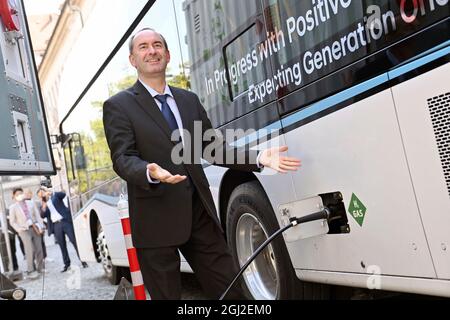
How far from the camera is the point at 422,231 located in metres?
2.85

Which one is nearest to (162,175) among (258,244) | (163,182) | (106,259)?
(163,182)

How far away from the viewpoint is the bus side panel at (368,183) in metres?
2.91

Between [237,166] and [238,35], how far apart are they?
122 centimetres

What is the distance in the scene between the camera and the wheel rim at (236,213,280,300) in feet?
15.5

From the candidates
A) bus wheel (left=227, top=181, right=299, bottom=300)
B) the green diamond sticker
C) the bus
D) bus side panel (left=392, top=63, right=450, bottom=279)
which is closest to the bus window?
the bus

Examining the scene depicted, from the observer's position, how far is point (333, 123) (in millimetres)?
3305

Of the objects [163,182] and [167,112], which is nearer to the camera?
[163,182]

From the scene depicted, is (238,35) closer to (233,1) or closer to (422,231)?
(233,1)

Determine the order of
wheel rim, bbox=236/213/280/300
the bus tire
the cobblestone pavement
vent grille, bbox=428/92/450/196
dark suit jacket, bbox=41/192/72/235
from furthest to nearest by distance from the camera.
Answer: dark suit jacket, bbox=41/192/72/235 → the cobblestone pavement → wheel rim, bbox=236/213/280/300 → the bus tire → vent grille, bbox=428/92/450/196

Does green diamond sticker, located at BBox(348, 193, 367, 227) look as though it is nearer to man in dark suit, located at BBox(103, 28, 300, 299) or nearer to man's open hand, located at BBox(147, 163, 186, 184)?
man in dark suit, located at BBox(103, 28, 300, 299)

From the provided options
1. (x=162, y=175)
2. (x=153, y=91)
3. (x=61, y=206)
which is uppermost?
(x=153, y=91)

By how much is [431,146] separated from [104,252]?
289 inches

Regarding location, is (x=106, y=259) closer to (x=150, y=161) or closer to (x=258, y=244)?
(x=258, y=244)
